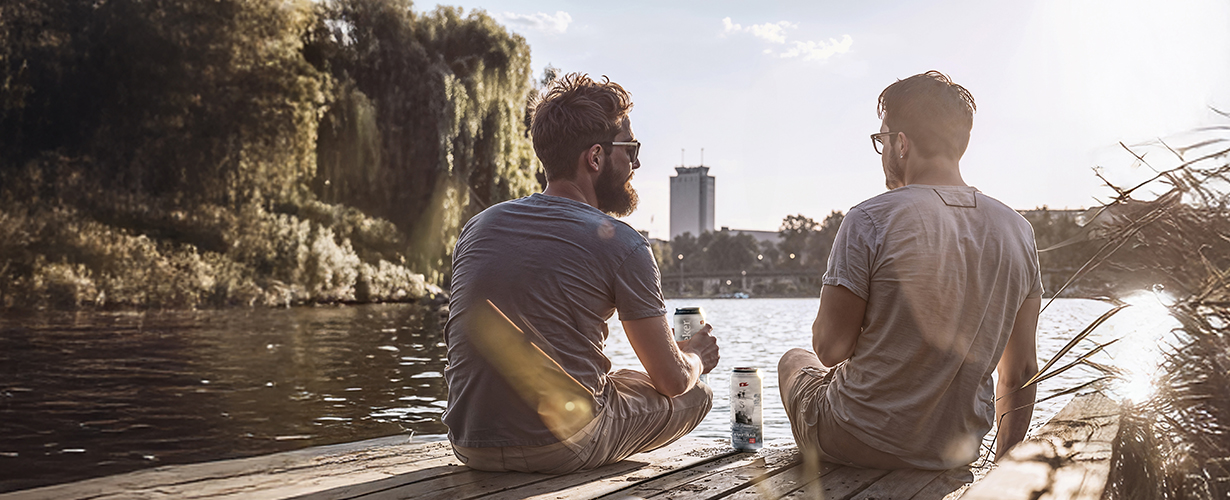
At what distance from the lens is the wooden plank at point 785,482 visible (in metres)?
2.40

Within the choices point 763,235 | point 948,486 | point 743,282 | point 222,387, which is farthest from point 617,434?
point 763,235

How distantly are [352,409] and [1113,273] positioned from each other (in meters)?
5.89

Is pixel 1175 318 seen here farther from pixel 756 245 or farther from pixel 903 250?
pixel 756 245

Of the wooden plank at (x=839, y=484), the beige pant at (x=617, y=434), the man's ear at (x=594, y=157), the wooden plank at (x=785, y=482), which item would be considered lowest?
the wooden plank at (x=785, y=482)

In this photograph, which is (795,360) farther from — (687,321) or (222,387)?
(222,387)

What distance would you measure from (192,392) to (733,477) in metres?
6.00

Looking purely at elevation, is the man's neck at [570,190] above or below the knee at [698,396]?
above

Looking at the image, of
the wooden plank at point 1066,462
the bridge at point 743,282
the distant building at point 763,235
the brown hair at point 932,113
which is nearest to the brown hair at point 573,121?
the brown hair at point 932,113

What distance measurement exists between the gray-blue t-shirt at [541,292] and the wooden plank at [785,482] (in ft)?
1.62

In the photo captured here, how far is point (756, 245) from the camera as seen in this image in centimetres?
10206

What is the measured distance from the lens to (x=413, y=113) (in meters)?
20.1

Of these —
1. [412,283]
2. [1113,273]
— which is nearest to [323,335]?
[412,283]

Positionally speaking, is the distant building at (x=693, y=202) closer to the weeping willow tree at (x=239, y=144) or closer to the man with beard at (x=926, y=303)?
the weeping willow tree at (x=239, y=144)

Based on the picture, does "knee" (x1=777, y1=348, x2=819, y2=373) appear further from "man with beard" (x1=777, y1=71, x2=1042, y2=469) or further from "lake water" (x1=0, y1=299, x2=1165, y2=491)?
A: "lake water" (x1=0, y1=299, x2=1165, y2=491)
